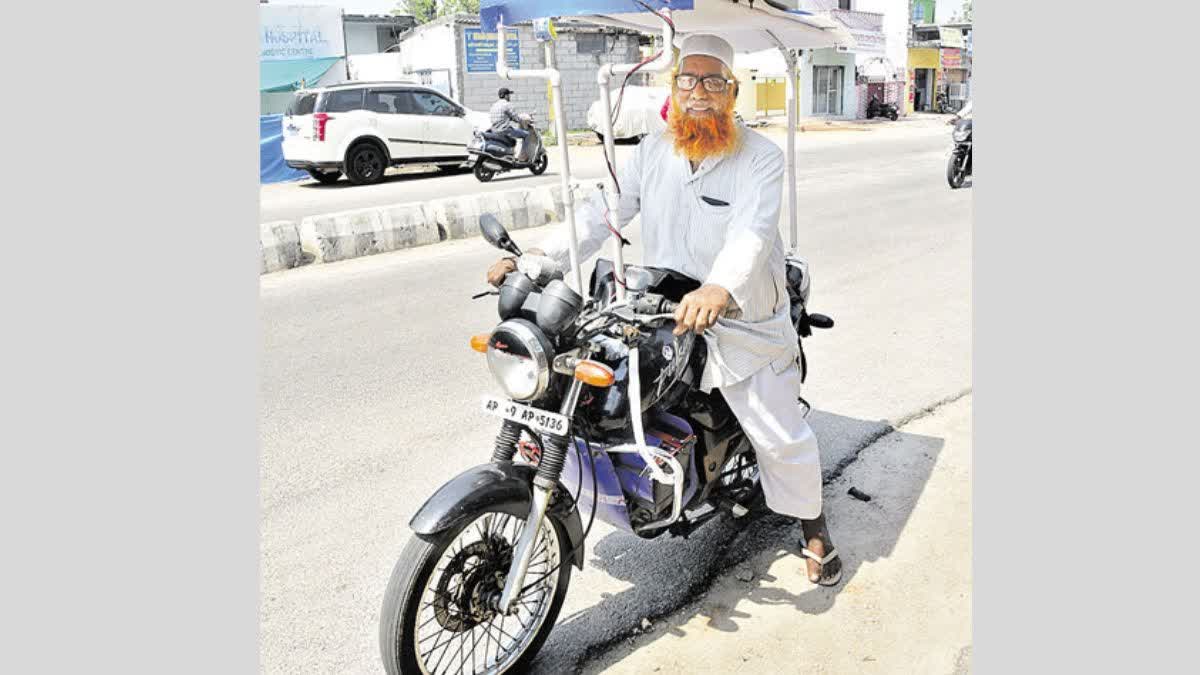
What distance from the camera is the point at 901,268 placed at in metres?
8.32

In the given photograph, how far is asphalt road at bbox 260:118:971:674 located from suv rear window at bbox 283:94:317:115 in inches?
280

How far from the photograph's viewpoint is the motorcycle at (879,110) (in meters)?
37.9

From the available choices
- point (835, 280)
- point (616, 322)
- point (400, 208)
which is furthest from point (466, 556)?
point (400, 208)

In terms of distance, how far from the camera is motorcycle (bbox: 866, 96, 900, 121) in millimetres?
37906

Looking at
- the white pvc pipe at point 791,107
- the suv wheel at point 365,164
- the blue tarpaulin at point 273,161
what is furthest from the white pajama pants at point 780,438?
the blue tarpaulin at point 273,161

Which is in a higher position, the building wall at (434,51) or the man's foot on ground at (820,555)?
the building wall at (434,51)

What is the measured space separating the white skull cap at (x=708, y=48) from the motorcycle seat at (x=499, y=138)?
13854 mm

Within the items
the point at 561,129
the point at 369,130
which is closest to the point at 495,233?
the point at 561,129

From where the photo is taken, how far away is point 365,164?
1647cm

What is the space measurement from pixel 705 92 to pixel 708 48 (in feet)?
0.45

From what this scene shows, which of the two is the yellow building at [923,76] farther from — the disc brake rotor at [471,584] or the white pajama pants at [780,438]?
the disc brake rotor at [471,584]

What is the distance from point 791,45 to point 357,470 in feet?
9.10

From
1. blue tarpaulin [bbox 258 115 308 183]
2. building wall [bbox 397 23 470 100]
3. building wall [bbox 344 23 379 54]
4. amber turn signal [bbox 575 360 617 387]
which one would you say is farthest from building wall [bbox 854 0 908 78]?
amber turn signal [bbox 575 360 617 387]

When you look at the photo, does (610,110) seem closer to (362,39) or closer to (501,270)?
(501,270)
